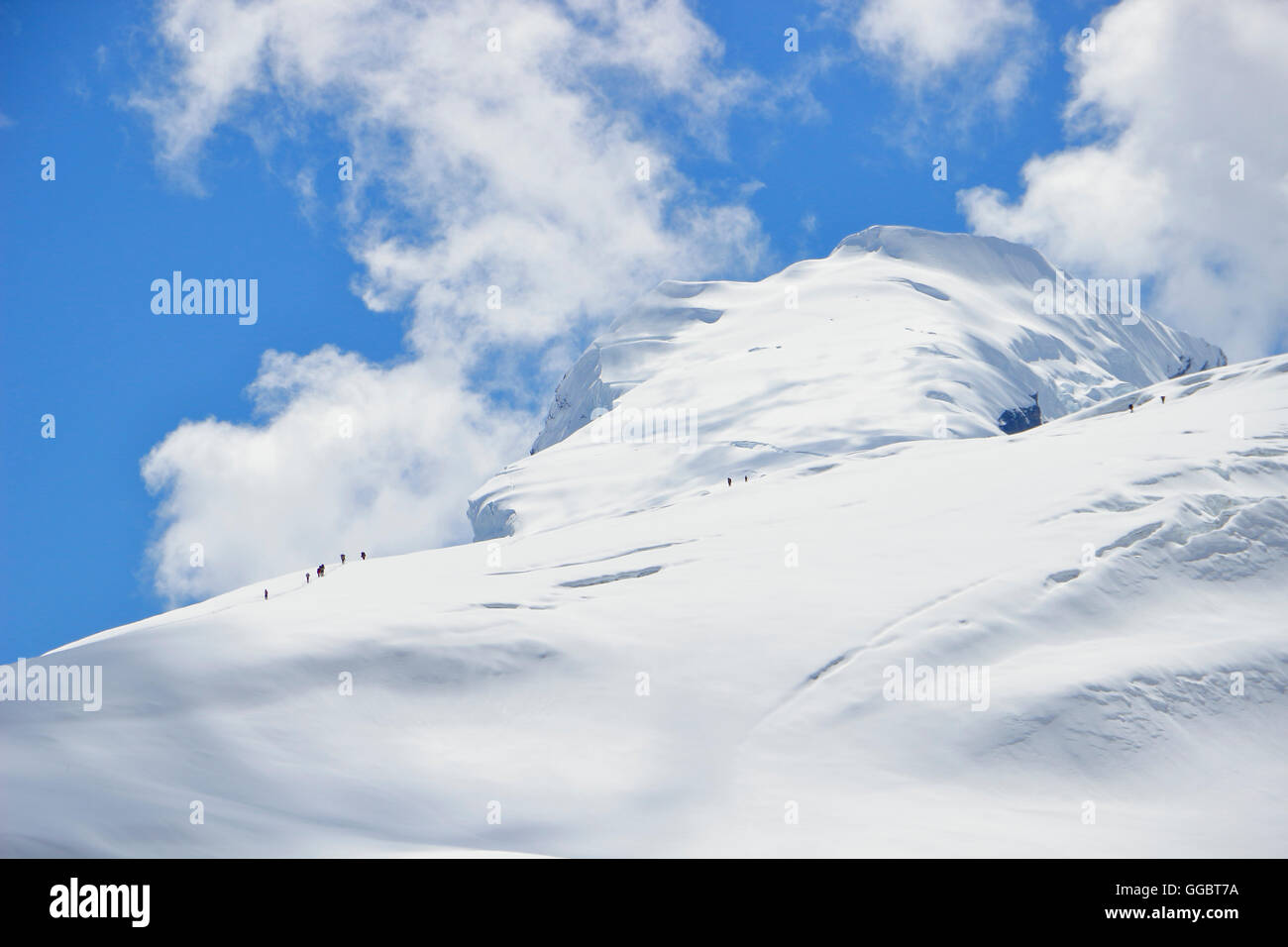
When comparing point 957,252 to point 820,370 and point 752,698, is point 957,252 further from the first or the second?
point 752,698

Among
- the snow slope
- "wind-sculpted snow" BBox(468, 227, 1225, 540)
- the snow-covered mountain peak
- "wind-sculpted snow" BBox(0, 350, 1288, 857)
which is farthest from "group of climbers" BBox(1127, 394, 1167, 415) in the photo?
the snow-covered mountain peak

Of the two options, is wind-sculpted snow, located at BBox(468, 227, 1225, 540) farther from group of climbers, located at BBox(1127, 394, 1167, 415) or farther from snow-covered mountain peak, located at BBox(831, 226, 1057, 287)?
group of climbers, located at BBox(1127, 394, 1167, 415)

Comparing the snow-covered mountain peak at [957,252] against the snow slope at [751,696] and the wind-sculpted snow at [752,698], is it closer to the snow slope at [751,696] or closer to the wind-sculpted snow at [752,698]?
the snow slope at [751,696]

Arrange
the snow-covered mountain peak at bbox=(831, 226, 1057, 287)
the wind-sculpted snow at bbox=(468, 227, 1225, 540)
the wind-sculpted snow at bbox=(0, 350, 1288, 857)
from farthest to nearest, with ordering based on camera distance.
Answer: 1. the snow-covered mountain peak at bbox=(831, 226, 1057, 287)
2. the wind-sculpted snow at bbox=(468, 227, 1225, 540)
3. the wind-sculpted snow at bbox=(0, 350, 1288, 857)

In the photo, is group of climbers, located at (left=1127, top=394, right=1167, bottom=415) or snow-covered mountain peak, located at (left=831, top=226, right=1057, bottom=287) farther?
snow-covered mountain peak, located at (left=831, top=226, right=1057, bottom=287)

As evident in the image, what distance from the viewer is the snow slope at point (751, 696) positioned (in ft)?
88.5

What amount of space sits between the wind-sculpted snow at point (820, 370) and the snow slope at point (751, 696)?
43.6 m

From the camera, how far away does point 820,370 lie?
118 metres

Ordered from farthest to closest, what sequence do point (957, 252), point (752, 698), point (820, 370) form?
point (957, 252) < point (820, 370) < point (752, 698)

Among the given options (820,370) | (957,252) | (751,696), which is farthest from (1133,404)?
(957,252)

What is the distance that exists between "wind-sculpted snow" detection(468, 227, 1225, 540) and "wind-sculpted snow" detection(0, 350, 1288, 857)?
44123 mm

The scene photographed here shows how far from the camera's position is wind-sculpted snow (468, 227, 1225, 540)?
98375mm

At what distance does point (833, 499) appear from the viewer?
5584 centimetres

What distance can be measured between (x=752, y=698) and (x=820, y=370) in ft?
283
